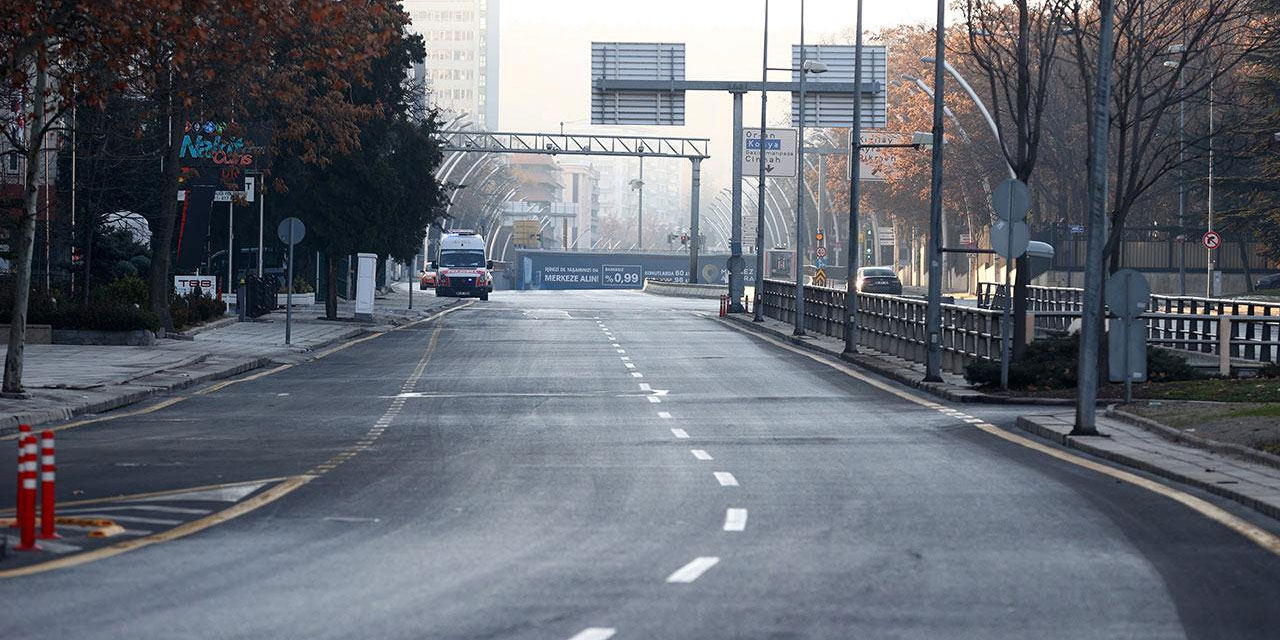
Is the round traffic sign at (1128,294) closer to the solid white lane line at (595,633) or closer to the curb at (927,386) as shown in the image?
the curb at (927,386)

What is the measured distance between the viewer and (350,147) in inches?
2036

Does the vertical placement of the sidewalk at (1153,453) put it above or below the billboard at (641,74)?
below

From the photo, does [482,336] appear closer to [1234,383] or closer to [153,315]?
[153,315]

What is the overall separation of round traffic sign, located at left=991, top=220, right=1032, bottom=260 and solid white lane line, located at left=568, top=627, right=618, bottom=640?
18832mm

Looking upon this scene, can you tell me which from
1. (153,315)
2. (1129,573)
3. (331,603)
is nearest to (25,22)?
(331,603)

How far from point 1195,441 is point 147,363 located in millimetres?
18927

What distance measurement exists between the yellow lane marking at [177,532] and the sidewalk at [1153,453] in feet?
24.6

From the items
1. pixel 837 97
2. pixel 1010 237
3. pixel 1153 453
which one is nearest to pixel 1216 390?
pixel 1010 237

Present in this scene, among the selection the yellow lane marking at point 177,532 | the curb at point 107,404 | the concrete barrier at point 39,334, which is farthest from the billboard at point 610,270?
the yellow lane marking at point 177,532

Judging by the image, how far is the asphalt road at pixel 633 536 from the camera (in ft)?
29.1

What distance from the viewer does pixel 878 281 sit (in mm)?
77125

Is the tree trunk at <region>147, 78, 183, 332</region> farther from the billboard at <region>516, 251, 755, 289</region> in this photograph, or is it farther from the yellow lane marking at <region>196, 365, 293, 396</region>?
the billboard at <region>516, 251, 755, 289</region>

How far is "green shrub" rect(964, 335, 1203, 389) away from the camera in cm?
2775

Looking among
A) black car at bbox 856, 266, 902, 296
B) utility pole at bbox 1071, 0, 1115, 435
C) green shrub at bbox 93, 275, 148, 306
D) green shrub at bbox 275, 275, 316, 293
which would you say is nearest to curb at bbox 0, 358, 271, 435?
utility pole at bbox 1071, 0, 1115, 435
